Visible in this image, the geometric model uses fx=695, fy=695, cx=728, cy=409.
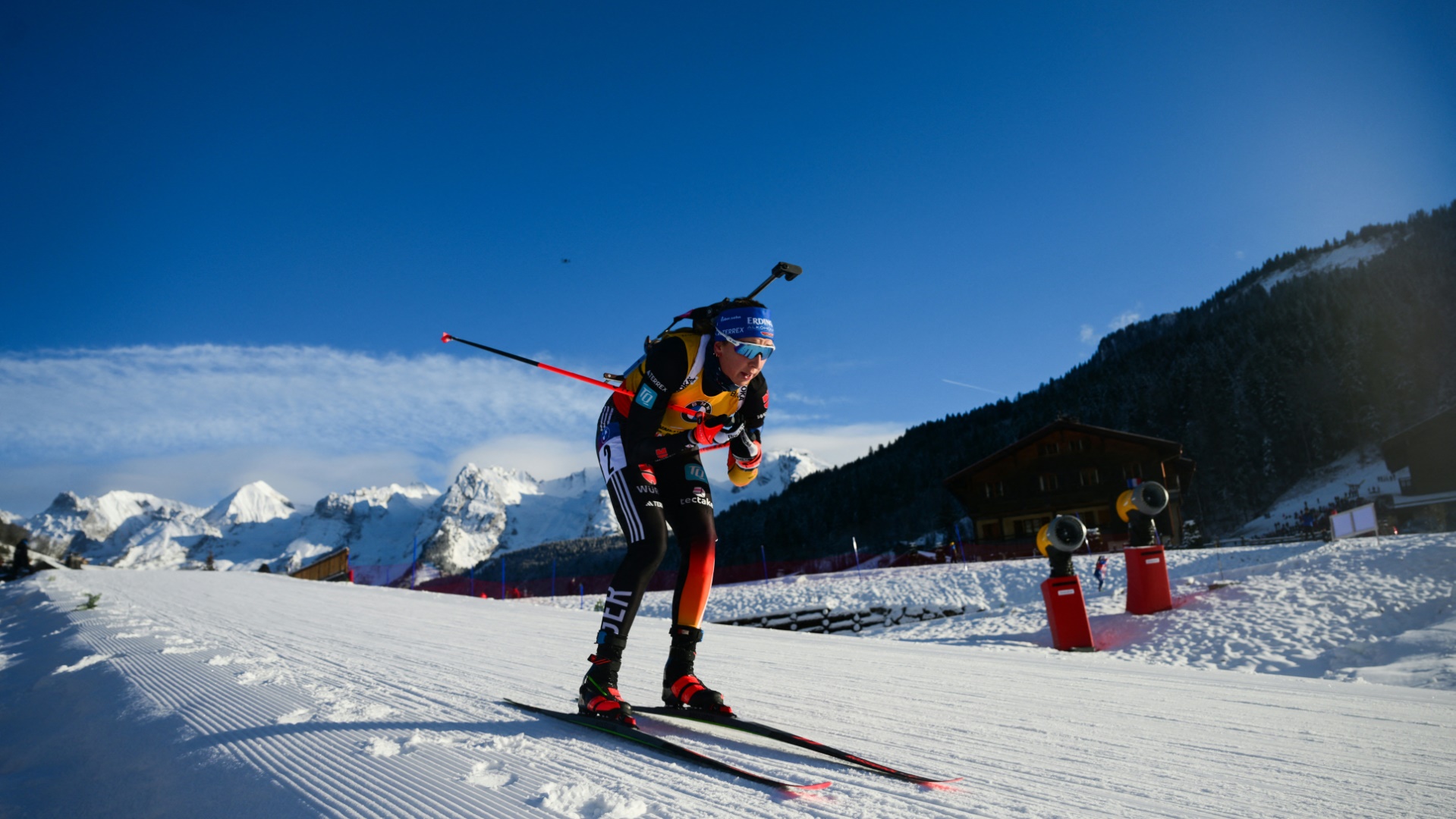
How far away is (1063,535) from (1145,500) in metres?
2.23

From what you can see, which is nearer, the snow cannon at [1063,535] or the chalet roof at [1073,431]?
the snow cannon at [1063,535]

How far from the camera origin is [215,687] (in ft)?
9.00

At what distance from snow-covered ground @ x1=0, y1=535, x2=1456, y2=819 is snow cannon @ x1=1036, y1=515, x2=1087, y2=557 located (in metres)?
3.42

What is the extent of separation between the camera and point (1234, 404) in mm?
68312

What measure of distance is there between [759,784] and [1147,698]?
2.31 meters

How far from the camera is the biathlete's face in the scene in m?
2.75

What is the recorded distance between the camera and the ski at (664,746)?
1614mm

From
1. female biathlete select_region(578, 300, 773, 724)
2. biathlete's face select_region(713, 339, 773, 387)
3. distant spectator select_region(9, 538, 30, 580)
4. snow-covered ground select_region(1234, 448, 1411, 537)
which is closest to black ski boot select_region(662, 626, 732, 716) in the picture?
female biathlete select_region(578, 300, 773, 724)

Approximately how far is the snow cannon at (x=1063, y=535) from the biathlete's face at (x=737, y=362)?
7.80 m

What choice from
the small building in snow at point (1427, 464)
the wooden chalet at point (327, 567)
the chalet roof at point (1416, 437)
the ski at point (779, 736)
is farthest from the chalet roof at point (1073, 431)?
the ski at point (779, 736)

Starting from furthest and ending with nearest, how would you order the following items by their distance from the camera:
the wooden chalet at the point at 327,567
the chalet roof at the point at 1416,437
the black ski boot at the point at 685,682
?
the chalet roof at the point at 1416,437 < the wooden chalet at the point at 327,567 < the black ski boot at the point at 685,682

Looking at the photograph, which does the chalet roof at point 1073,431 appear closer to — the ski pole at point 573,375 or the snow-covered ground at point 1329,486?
the snow-covered ground at point 1329,486

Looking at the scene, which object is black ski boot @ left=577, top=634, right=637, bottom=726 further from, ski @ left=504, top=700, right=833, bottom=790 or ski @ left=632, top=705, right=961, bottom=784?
ski @ left=632, top=705, right=961, bottom=784

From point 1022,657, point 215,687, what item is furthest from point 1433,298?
point 215,687
